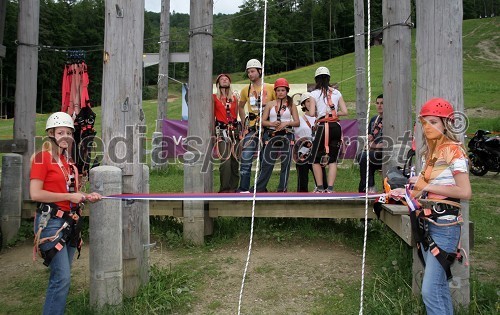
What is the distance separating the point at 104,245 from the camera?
4.05 metres

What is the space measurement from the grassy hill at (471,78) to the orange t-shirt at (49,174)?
1568cm

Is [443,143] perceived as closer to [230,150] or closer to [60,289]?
[60,289]

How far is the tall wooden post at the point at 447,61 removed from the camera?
3.67 metres

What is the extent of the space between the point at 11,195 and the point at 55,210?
3.66m

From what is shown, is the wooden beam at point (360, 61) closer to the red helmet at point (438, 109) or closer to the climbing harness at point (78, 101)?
the climbing harness at point (78, 101)

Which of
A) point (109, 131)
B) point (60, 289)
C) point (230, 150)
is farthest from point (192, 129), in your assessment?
point (60, 289)

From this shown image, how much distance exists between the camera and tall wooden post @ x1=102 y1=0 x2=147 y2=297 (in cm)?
425

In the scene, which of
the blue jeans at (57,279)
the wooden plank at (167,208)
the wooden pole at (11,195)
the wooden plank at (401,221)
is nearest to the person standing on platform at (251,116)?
the wooden plank at (167,208)

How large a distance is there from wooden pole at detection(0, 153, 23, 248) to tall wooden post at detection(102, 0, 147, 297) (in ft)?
10.5

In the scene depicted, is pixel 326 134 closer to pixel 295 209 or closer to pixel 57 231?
pixel 295 209

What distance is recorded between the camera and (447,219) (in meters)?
3.24

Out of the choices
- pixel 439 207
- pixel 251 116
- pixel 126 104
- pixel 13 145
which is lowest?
pixel 439 207

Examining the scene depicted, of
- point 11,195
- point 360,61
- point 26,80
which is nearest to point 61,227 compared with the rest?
point 11,195

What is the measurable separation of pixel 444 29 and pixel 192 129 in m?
3.61
